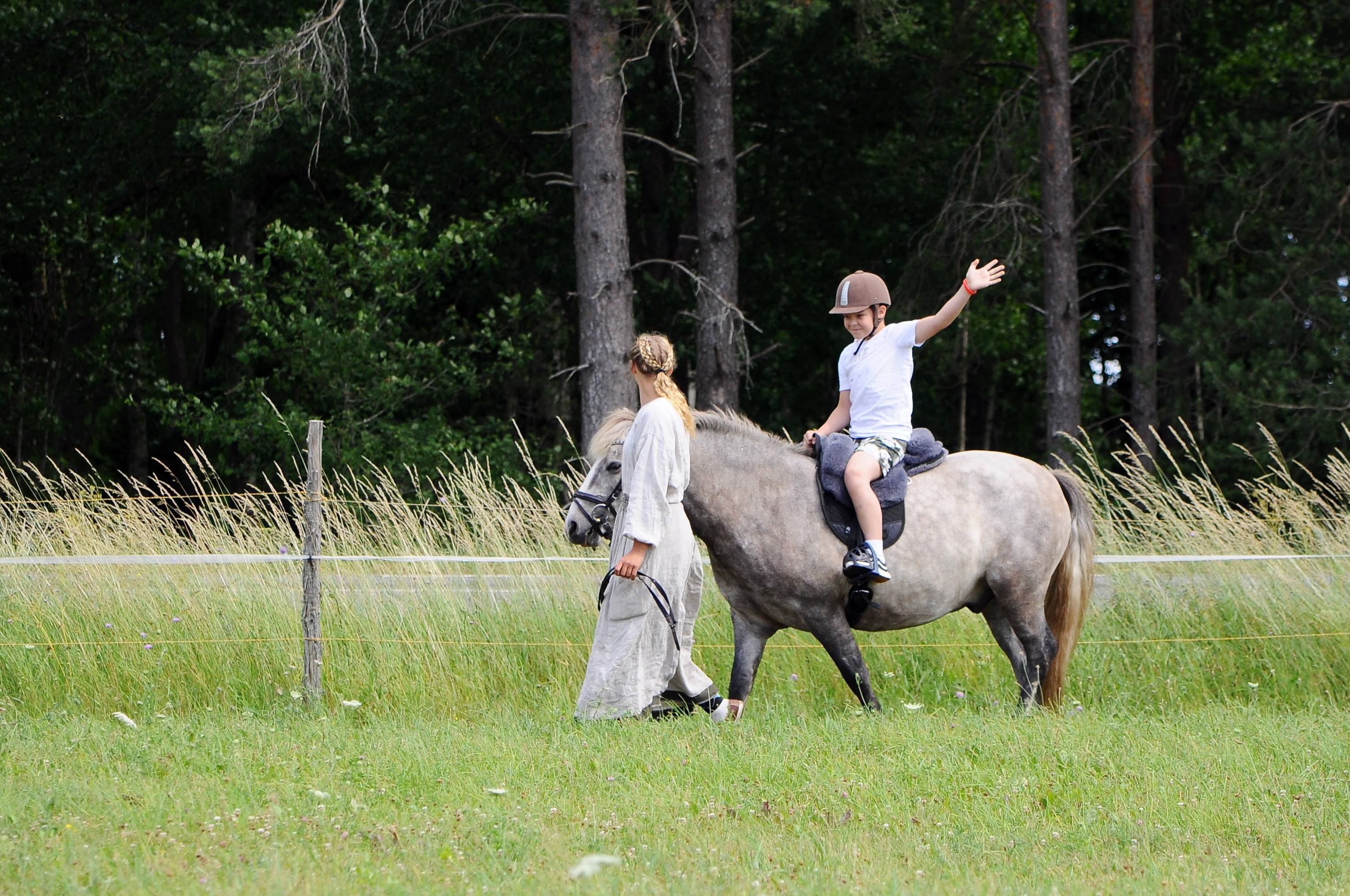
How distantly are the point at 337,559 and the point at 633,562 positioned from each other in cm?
244

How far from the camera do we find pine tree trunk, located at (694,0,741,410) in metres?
15.1

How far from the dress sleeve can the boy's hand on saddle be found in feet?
0.18

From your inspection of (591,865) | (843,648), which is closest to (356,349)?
(843,648)

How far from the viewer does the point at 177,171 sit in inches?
792

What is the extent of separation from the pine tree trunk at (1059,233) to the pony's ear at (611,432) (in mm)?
11714

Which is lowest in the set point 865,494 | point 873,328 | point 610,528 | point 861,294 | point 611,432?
point 610,528

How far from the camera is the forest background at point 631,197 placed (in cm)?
1560

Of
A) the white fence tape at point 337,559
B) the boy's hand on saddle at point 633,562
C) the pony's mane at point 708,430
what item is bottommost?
the white fence tape at point 337,559

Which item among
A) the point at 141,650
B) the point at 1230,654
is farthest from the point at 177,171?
the point at 1230,654

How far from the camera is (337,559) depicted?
7367 mm

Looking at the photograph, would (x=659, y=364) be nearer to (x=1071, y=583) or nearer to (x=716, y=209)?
(x=1071, y=583)

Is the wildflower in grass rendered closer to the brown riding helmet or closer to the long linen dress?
the long linen dress

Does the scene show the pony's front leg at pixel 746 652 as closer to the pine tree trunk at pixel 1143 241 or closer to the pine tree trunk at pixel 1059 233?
the pine tree trunk at pixel 1059 233

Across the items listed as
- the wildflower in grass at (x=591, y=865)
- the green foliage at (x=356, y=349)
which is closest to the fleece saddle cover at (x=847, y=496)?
the wildflower in grass at (x=591, y=865)
